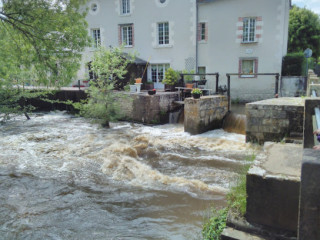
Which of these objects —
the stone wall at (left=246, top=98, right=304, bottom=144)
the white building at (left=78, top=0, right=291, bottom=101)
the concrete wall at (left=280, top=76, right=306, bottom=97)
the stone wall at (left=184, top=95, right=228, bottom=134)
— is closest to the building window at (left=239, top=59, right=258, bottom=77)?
the white building at (left=78, top=0, right=291, bottom=101)

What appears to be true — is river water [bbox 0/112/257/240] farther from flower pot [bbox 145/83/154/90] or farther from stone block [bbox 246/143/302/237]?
flower pot [bbox 145/83/154/90]

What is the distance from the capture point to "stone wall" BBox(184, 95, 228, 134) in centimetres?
975

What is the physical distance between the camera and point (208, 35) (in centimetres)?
1614

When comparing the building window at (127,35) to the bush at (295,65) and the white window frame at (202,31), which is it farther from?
the bush at (295,65)

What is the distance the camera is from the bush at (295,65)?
1527cm

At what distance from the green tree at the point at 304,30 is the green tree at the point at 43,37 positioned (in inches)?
863

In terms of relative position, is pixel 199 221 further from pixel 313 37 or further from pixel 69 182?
pixel 313 37

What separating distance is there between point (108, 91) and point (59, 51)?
4.60 meters

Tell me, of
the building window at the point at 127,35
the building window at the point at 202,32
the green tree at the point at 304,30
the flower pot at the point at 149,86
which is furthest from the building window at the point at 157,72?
the green tree at the point at 304,30

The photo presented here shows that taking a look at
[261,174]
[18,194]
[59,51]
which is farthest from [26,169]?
[261,174]

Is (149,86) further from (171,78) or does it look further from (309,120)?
(309,120)

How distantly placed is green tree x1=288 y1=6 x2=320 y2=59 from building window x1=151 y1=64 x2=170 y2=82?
509 inches

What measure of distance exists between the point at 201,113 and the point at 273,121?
280 centimetres

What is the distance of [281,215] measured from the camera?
2.20 metres
